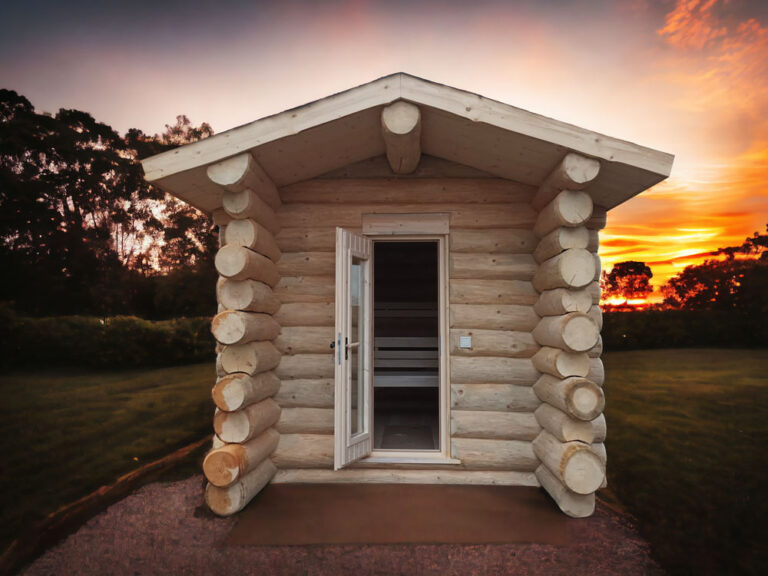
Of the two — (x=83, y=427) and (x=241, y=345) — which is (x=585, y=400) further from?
(x=83, y=427)

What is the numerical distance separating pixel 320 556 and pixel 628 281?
18389mm

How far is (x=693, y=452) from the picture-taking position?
6711 millimetres

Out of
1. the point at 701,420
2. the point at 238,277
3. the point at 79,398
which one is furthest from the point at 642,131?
the point at 79,398

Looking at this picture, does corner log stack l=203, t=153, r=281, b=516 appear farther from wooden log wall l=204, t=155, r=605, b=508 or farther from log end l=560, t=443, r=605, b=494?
log end l=560, t=443, r=605, b=494

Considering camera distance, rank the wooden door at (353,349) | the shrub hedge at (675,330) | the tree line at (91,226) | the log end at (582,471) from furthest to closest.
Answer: the tree line at (91,226) < the shrub hedge at (675,330) < the wooden door at (353,349) < the log end at (582,471)

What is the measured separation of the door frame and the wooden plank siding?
6cm

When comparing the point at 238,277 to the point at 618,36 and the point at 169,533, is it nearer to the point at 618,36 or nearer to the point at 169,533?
the point at 169,533

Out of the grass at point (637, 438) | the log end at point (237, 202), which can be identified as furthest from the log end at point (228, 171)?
the grass at point (637, 438)

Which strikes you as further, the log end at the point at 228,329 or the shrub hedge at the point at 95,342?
the shrub hedge at the point at 95,342

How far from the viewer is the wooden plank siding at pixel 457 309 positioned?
4418 mm

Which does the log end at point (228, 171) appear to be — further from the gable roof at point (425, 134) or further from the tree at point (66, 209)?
the tree at point (66, 209)

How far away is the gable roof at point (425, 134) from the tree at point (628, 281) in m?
15.8

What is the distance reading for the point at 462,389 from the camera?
14.7ft

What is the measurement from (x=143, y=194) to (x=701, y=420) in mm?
19166
